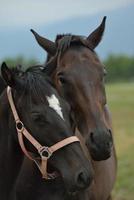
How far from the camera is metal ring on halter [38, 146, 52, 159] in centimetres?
529

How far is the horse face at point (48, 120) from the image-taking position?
5078mm

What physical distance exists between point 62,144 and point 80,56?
1268 millimetres

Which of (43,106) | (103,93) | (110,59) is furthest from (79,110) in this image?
(110,59)

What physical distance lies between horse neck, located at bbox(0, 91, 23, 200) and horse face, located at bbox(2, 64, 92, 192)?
25 centimetres

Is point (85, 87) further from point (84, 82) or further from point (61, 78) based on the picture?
point (61, 78)

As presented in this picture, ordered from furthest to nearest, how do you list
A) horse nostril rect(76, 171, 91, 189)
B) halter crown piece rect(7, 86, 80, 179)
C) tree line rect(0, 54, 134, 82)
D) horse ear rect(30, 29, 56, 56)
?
tree line rect(0, 54, 134, 82)
horse ear rect(30, 29, 56, 56)
halter crown piece rect(7, 86, 80, 179)
horse nostril rect(76, 171, 91, 189)

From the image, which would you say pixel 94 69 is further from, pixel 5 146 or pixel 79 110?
pixel 5 146

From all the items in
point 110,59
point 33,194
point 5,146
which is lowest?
point 110,59

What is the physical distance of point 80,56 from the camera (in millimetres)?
6129

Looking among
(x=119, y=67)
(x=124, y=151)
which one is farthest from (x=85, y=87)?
(x=119, y=67)

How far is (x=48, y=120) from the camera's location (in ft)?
17.2

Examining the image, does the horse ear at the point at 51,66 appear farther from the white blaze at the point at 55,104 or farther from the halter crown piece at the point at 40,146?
the white blaze at the point at 55,104

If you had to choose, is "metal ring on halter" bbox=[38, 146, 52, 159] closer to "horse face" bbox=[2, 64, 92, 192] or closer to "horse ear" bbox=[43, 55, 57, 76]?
"horse face" bbox=[2, 64, 92, 192]

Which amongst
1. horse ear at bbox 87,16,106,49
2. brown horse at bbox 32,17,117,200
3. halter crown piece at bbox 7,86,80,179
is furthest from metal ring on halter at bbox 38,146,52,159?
horse ear at bbox 87,16,106,49
